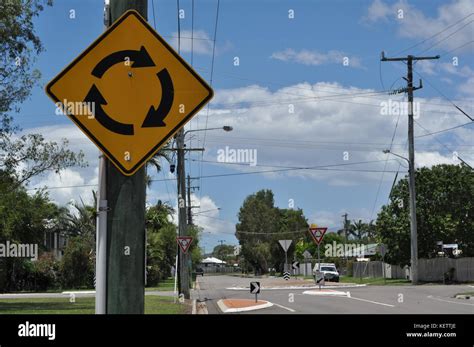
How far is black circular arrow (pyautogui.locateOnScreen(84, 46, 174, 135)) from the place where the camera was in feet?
12.4

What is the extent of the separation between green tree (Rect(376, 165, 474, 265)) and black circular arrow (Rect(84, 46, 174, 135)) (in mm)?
46164

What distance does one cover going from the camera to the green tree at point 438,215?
1874 inches

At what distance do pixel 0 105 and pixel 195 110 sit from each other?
20323 millimetres

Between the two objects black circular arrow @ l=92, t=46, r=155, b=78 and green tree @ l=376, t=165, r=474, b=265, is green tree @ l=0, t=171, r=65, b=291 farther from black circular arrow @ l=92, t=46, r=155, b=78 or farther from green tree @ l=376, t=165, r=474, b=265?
green tree @ l=376, t=165, r=474, b=265

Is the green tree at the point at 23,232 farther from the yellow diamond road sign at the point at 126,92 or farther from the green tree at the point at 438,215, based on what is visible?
the green tree at the point at 438,215

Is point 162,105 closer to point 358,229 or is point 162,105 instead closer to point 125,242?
point 125,242

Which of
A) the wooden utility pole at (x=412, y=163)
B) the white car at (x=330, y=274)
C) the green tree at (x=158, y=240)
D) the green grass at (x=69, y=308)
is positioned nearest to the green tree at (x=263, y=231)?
the green tree at (x=158, y=240)

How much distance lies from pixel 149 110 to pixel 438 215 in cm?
4678

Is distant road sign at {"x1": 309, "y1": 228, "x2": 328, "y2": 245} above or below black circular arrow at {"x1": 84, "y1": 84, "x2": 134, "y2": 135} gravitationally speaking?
below

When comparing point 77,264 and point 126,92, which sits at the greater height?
point 126,92

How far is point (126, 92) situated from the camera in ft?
12.4

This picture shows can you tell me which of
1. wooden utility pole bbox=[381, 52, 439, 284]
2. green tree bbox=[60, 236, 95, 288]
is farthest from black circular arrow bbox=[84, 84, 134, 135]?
green tree bbox=[60, 236, 95, 288]

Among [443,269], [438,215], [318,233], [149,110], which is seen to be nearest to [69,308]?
[318,233]
